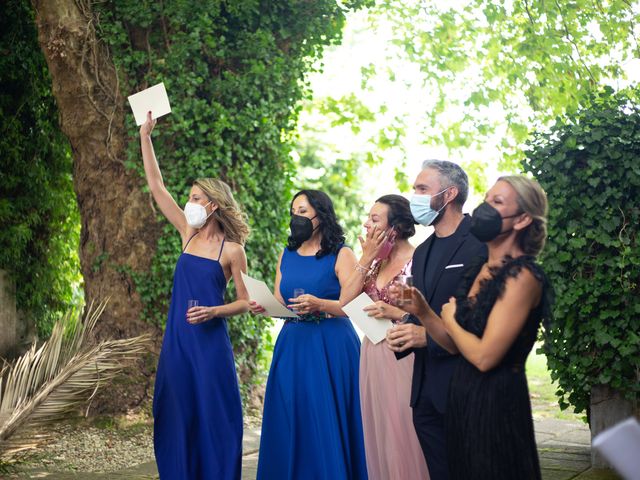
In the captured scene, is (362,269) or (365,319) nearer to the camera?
(365,319)

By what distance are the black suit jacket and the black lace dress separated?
0.44 meters

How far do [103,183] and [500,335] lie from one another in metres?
5.80

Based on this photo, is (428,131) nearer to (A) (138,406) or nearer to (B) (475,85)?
(B) (475,85)

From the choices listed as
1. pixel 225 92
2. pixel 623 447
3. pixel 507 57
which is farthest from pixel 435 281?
pixel 507 57

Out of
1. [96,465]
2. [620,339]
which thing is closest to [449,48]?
[620,339]

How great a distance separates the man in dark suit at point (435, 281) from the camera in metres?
3.75

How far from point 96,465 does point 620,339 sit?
160 inches

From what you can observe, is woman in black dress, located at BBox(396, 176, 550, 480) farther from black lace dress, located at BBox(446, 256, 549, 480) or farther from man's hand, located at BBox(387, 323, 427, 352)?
man's hand, located at BBox(387, 323, 427, 352)

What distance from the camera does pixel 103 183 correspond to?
8.07 meters

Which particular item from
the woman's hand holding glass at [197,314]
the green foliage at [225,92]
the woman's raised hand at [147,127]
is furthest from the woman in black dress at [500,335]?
the green foliage at [225,92]

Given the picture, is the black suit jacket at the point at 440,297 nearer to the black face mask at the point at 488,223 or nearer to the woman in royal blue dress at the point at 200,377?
the black face mask at the point at 488,223

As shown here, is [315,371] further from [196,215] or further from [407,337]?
[407,337]

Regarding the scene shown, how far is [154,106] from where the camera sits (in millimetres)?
5574

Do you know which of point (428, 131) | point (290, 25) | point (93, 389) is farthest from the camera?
point (428, 131)
